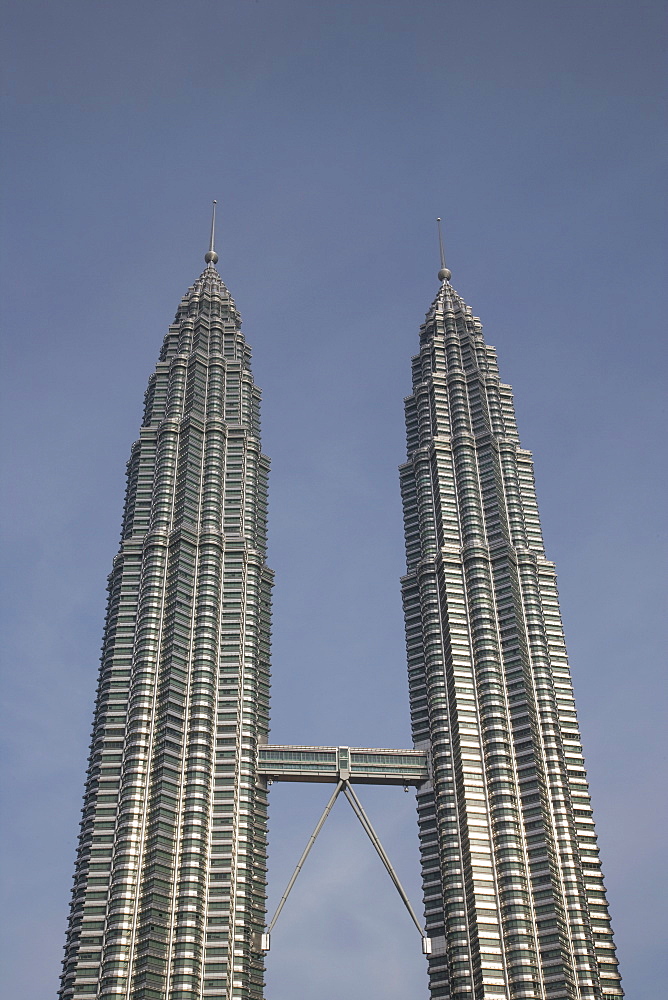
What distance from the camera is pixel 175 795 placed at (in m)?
169

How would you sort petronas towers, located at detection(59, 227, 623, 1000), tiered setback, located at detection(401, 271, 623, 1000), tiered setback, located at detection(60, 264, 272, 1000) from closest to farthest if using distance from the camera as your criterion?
tiered setback, located at detection(60, 264, 272, 1000) → petronas towers, located at detection(59, 227, 623, 1000) → tiered setback, located at detection(401, 271, 623, 1000)

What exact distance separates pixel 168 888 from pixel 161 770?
18.2 meters

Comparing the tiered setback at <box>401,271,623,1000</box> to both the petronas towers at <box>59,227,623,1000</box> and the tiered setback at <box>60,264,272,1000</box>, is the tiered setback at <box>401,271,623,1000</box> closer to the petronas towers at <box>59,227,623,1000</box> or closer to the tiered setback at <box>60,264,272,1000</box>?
the petronas towers at <box>59,227,623,1000</box>

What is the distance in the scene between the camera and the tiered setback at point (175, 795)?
154 metres

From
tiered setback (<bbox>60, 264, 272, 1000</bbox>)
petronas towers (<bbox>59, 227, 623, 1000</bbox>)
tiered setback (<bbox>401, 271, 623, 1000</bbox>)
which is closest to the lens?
tiered setback (<bbox>60, 264, 272, 1000</bbox>)

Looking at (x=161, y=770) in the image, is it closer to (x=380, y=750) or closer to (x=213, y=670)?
(x=213, y=670)

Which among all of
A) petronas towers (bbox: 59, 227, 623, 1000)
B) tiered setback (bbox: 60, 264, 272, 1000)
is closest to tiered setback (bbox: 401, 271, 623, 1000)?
petronas towers (bbox: 59, 227, 623, 1000)

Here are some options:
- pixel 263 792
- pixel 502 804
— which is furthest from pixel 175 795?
pixel 502 804

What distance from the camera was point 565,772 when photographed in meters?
177

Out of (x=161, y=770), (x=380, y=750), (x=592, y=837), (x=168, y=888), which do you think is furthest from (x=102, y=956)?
(x=592, y=837)

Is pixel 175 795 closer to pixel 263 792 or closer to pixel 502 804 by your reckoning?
pixel 263 792

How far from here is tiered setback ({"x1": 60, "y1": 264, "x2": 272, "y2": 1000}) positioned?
154000mm

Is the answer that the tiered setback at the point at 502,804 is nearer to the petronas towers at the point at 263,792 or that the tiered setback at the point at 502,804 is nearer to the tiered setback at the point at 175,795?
the petronas towers at the point at 263,792

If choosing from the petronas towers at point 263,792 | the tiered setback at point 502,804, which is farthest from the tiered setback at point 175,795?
the tiered setback at point 502,804
